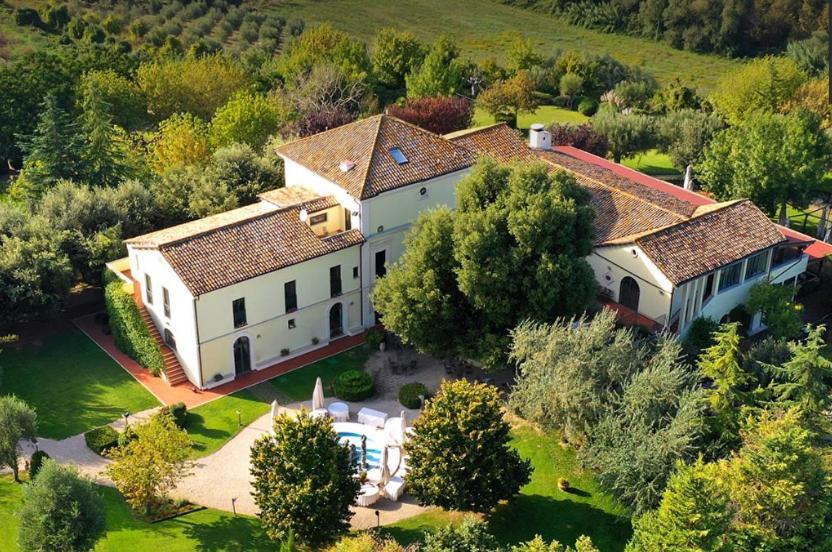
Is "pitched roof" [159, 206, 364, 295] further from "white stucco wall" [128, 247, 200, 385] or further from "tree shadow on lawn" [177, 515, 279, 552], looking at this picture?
"tree shadow on lawn" [177, 515, 279, 552]

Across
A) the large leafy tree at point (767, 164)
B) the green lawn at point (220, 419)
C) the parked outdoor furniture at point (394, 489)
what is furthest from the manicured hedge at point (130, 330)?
the large leafy tree at point (767, 164)

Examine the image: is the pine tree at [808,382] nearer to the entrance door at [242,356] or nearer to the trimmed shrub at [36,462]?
the entrance door at [242,356]

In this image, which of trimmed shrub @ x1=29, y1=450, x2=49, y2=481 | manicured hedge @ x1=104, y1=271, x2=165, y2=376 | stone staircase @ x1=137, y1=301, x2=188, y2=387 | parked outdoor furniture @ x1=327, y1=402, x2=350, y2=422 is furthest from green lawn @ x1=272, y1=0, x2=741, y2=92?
trimmed shrub @ x1=29, y1=450, x2=49, y2=481

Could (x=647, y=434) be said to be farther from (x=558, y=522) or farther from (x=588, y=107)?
(x=588, y=107)

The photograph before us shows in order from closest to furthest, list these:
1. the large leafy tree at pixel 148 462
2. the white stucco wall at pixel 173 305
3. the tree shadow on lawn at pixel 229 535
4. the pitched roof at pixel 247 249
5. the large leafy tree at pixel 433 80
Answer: the large leafy tree at pixel 148 462
the tree shadow on lawn at pixel 229 535
the pitched roof at pixel 247 249
the white stucco wall at pixel 173 305
the large leafy tree at pixel 433 80

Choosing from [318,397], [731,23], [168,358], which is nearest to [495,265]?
[318,397]
